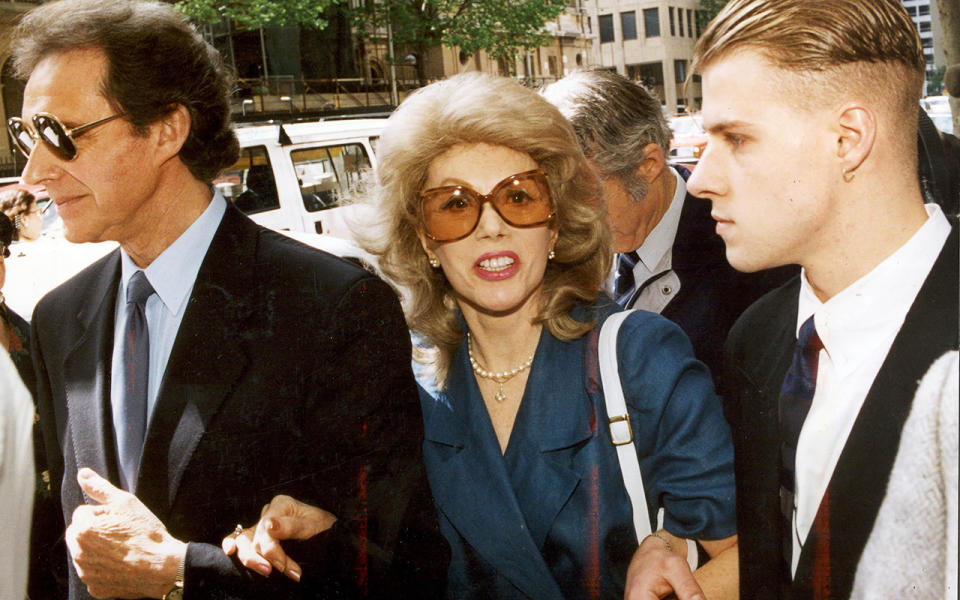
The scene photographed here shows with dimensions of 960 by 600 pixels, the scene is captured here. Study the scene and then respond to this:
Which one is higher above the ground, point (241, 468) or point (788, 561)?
point (241, 468)

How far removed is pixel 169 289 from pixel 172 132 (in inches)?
12.3

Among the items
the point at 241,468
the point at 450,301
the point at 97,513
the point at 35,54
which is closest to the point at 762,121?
the point at 450,301

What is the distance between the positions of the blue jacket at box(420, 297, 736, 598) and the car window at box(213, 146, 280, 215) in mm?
890

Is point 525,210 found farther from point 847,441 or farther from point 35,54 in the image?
point 35,54

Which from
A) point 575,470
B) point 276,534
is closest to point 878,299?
point 575,470

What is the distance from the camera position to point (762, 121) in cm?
123

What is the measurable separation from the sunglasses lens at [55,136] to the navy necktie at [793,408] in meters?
1.36

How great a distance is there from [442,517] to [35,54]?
1210mm

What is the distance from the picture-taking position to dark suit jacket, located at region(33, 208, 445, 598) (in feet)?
5.07

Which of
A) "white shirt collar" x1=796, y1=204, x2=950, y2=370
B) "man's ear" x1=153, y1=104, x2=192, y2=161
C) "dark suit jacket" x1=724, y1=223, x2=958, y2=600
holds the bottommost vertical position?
"dark suit jacket" x1=724, y1=223, x2=958, y2=600

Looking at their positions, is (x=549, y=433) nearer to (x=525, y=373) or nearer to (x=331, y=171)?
(x=525, y=373)

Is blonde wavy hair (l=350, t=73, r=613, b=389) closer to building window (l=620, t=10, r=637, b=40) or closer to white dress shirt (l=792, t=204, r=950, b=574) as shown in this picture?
building window (l=620, t=10, r=637, b=40)

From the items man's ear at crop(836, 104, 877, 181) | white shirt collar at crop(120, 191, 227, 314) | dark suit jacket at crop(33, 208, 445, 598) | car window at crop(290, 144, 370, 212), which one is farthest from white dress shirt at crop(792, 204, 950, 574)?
car window at crop(290, 144, 370, 212)

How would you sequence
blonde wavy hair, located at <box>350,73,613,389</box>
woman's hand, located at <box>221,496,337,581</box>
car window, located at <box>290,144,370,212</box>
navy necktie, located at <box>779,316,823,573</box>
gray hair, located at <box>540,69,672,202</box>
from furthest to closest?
1. car window, located at <box>290,144,370,212</box>
2. gray hair, located at <box>540,69,672,202</box>
3. blonde wavy hair, located at <box>350,73,613,389</box>
4. woman's hand, located at <box>221,496,337,581</box>
5. navy necktie, located at <box>779,316,823,573</box>
